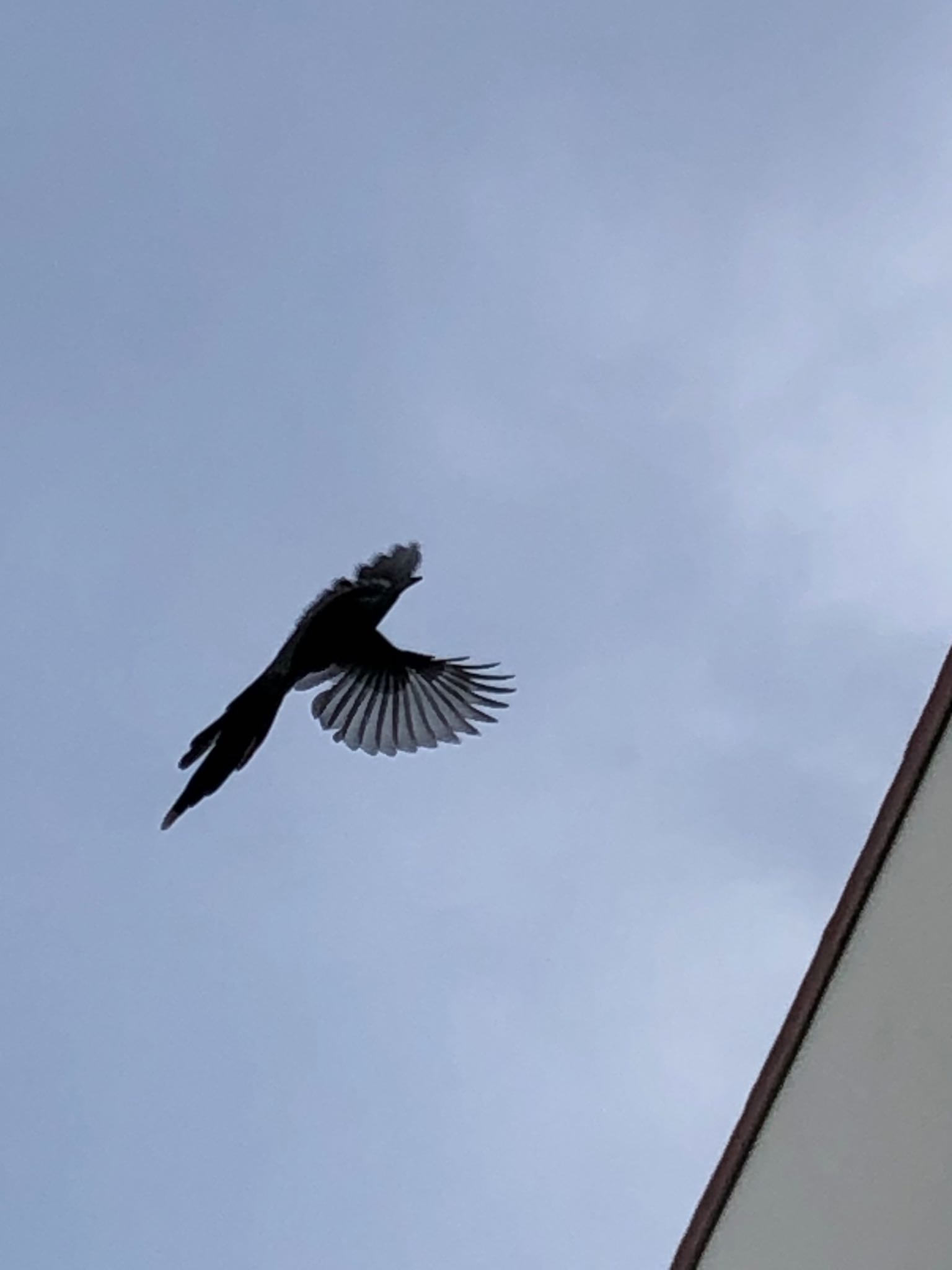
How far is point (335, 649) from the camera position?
517 centimetres

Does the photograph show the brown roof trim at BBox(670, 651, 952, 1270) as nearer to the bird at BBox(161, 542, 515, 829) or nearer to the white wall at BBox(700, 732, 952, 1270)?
the white wall at BBox(700, 732, 952, 1270)

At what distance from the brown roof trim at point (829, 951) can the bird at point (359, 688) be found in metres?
1.72

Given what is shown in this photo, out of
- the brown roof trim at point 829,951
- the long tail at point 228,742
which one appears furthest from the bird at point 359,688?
the brown roof trim at point 829,951

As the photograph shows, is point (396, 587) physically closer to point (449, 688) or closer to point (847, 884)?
point (449, 688)

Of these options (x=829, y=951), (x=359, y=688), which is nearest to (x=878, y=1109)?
(x=829, y=951)

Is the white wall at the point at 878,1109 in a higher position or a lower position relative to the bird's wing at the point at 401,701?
lower

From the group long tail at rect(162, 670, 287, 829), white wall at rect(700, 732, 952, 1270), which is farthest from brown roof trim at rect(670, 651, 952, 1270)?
long tail at rect(162, 670, 287, 829)

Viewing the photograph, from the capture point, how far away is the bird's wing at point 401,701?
219 inches

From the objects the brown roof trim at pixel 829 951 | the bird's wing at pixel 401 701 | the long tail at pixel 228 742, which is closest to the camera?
the brown roof trim at pixel 829 951

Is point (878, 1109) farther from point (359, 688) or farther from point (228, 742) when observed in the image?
point (359, 688)

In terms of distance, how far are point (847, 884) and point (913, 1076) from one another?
57 centimetres

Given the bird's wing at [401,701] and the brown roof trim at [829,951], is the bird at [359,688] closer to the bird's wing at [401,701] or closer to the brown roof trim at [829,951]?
the bird's wing at [401,701]

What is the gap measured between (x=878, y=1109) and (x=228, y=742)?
2.03 meters

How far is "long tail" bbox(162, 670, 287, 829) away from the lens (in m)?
4.24
